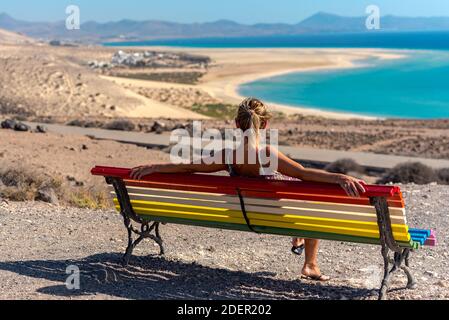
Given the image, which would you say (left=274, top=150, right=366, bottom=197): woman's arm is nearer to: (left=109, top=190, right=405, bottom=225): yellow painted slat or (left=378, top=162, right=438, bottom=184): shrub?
(left=109, top=190, right=405, bottom=225): yellow painted slat

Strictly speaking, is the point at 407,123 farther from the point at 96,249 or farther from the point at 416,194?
the point at 96,249

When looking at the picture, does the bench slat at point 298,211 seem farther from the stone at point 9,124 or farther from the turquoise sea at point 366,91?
the turquoise sea at point 366,91

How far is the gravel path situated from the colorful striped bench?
0.38 metres

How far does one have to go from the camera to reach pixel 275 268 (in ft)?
20.0

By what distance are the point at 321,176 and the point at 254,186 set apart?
474mm

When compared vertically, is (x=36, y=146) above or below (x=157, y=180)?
below

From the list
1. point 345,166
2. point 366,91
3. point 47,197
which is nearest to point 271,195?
point 47,197

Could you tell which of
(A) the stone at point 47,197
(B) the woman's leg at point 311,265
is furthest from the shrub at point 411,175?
(B) the woman's leg at point 311,265

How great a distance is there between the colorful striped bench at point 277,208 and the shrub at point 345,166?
11.9 m

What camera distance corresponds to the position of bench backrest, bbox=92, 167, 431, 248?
190 inches

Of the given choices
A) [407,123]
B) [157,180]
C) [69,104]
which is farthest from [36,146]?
[69,104]

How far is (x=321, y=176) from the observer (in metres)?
4.82

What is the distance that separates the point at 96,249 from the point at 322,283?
2080 mm

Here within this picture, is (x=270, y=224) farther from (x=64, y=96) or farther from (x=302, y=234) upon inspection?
(x=64, y=96)
